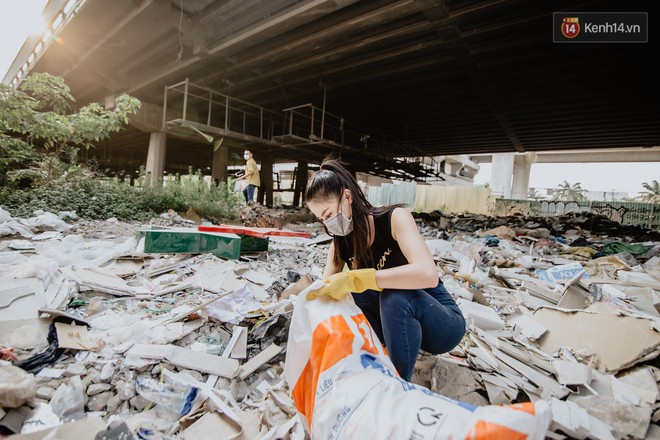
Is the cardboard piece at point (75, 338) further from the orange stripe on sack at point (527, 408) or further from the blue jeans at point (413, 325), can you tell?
the orange stripe on sack at point (527, 408)

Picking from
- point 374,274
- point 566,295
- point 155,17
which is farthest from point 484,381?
point 155,17

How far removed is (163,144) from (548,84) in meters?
10.9

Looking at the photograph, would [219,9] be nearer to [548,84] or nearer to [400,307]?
[400,307]

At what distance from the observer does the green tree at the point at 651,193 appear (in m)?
29.5

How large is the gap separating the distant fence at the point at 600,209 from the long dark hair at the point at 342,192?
49.1ft

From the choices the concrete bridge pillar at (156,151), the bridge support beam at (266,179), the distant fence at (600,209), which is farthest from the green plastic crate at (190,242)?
the distant fence at (600,209)

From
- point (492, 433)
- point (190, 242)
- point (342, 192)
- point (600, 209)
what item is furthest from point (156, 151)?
point (600, 209)

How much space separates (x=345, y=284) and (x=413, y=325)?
0.37 metres

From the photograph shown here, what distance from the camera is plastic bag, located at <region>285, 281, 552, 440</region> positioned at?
777 millimetres

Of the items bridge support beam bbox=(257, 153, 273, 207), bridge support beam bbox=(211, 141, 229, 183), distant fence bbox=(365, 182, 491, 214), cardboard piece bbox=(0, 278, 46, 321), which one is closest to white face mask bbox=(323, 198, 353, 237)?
cardboard piece bbox=(0, 278, 46, 321)

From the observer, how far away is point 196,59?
718 centimetres

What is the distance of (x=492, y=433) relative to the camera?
754mm

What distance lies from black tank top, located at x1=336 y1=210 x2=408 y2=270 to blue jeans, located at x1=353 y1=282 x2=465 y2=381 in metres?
0.17

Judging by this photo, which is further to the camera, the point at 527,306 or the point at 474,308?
the point at 527,306
